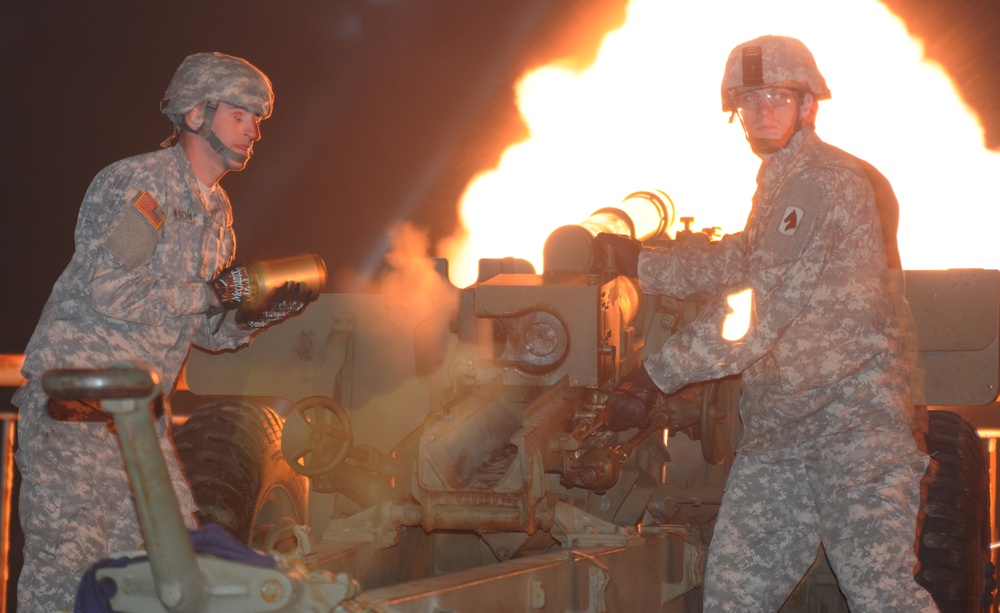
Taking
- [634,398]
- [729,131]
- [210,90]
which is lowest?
[634,398]

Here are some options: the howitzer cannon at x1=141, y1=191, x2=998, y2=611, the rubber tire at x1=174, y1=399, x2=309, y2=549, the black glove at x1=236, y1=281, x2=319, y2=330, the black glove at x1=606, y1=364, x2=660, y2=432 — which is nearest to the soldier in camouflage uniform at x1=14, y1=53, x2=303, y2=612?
the black glove at x1=236, y1=281, x2=319, y2=330

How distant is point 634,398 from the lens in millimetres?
4121

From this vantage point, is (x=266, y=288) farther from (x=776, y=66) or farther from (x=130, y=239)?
(x=776, y=66)

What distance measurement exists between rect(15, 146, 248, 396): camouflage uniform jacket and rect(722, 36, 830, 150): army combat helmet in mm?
1756

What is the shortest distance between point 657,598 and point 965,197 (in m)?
5.22

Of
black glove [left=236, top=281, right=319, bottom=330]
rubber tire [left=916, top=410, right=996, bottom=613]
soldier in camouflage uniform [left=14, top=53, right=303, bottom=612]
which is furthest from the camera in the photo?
rubber tire [left=916, top=410, right=996, bottom=613]

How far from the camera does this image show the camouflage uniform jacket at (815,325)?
3.84 meters

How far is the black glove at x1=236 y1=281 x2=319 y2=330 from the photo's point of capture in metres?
4.25

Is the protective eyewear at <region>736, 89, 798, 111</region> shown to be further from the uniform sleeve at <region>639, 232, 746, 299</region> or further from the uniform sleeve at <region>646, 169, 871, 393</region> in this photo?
the uniform sleeve at <region>639, 232, 746, 299</region>

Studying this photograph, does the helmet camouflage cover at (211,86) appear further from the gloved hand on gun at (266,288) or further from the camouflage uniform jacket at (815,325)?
the camouflage uniform jacket at (815,325)

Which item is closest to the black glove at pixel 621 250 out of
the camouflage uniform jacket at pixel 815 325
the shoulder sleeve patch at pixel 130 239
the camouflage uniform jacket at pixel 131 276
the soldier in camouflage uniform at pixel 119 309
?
the camouflage uniform jacket at pixel 815 325

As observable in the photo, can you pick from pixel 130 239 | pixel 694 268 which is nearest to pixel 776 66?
pixel 694 268

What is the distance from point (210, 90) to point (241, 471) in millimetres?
1583

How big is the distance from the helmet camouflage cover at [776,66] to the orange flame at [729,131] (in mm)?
4579
